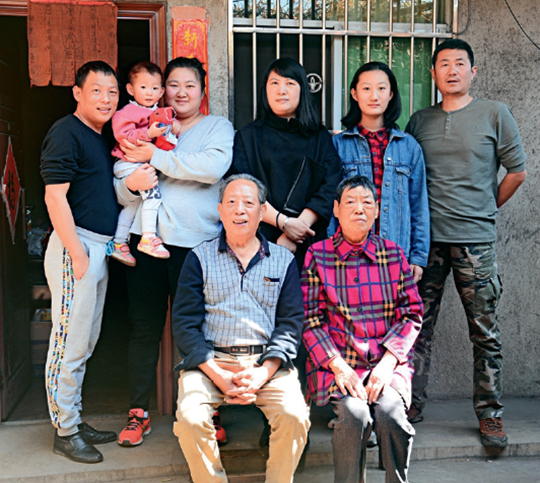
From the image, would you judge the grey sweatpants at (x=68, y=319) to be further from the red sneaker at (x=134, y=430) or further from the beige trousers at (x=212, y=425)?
the beige trousers at (x=212, y=425)

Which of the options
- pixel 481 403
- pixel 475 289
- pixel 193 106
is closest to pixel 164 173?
pixel 193 106

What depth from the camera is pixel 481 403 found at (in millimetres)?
3545

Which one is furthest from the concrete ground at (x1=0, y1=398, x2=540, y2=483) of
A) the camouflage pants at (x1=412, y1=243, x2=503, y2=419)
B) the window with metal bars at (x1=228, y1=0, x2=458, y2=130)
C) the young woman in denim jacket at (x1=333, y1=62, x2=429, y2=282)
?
the window with metal bars at (x1=228, y1=0, x2=458, y2=130)

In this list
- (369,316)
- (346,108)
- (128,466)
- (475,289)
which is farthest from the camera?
(346,108)

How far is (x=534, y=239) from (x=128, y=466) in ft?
9.91

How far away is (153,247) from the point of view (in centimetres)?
321

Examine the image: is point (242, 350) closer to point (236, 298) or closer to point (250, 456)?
point (236, 298)

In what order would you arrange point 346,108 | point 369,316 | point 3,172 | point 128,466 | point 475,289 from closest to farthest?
point 369,316, point 128,466, point 475,289, point 3,172, point 346,108

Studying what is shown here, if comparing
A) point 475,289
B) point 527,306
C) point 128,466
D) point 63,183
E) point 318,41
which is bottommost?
point 128,466

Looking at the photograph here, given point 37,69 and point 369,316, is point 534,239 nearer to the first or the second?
point 369,316

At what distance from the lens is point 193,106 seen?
3.38 metres

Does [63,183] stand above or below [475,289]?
above

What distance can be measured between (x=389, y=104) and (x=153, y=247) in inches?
61.3

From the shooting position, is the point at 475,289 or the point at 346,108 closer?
the point at 475,289
